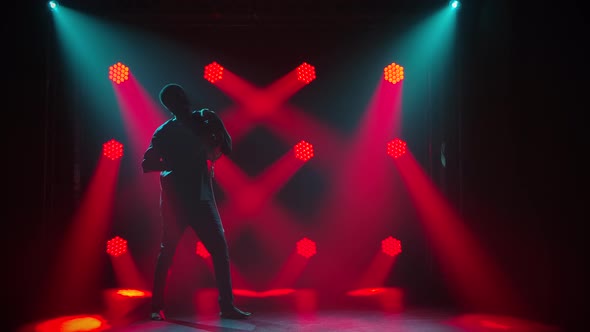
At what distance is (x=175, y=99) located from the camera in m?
2.63

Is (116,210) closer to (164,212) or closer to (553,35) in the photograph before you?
(164,212)

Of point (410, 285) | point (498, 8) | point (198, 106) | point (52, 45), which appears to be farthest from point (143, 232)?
point (498, 8)

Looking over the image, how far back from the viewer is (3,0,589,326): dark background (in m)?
2.72

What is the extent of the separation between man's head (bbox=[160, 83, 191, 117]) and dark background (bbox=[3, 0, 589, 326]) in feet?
4.24

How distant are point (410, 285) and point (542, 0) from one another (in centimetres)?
230

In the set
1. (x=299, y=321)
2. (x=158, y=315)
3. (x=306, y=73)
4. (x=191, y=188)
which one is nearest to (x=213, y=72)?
(x=306, y=73)

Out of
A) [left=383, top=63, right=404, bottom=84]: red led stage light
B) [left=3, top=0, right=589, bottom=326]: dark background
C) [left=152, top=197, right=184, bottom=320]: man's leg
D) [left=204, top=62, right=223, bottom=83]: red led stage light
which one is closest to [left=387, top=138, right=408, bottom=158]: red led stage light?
[left=3, top=0, right=589, bottom=326]: dark background

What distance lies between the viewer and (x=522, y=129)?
2979mm

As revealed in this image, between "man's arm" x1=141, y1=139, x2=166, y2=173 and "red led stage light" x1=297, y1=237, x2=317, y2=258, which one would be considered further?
"red led stage light" x1=297, y1=237, x2=317, y2=258

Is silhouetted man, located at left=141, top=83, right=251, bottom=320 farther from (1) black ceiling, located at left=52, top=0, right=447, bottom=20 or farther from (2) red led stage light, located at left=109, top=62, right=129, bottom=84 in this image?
(2) red led stage light, located at left=109, top=62, right=129, bottom=84

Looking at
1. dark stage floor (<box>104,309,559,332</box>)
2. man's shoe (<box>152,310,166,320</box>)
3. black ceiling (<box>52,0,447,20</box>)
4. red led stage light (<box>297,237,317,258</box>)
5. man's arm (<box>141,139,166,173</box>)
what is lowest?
dark stage floor (<box>104,309,559,332</box>)

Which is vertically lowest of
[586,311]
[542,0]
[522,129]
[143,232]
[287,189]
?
[586,311]

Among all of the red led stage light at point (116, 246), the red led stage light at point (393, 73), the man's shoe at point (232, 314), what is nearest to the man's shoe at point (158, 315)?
the man's shoe at point (232, 314)

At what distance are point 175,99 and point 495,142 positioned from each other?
2.23 metres
